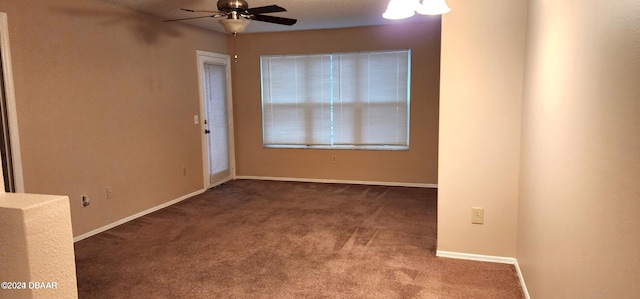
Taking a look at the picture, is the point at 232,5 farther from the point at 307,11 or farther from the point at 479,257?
the point at 479,257

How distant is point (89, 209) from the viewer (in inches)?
156

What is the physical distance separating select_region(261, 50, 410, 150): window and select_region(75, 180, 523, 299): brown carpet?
4.17 feet

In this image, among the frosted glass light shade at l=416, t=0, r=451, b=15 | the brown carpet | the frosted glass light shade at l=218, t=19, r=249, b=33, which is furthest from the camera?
the frosted glass light shade at l=218, t=19, r=249, b=33

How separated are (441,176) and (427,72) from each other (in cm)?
283

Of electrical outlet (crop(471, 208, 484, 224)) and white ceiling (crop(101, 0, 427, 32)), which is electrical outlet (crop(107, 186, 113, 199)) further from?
electrical outlet (crop(471, 208, 484, 224))

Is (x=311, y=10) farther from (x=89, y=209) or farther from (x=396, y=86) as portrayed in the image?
(x=89, y=209)

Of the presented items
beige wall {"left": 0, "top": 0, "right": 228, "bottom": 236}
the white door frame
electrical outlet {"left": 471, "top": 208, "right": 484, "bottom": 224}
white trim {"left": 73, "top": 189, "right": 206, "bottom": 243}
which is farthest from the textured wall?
the white door frame

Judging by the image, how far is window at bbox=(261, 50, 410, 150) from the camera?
584 centimetres

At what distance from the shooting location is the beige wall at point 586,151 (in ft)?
3.71

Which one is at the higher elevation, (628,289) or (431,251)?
(628,289)

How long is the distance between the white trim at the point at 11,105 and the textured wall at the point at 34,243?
9.60 ft

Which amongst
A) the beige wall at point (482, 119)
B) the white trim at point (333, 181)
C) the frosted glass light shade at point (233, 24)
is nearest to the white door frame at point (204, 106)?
the white trim at point (333, 181)

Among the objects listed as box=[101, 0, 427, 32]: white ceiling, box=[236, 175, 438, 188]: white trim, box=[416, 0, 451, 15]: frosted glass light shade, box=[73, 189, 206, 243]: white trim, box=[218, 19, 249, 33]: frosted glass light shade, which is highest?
box=[101, 0, 427, 32]: white ceiling

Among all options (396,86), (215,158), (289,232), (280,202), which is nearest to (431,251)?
(289,232)
